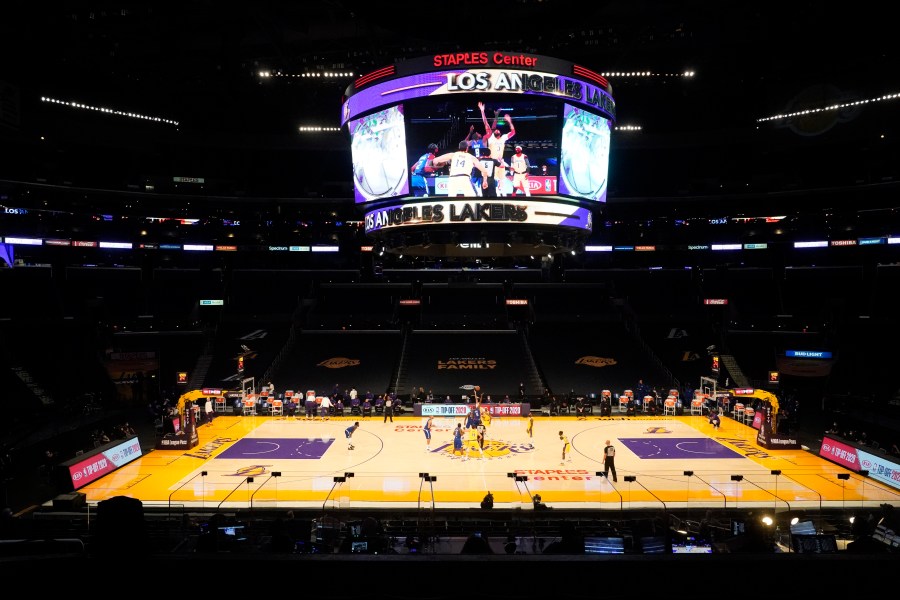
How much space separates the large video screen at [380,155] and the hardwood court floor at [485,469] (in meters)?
7.50

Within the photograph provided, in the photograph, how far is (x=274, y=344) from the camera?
118ft

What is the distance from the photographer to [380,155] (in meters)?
12.5

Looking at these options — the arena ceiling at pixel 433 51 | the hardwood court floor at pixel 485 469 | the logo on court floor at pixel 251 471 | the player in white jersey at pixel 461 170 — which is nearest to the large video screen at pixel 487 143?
the player in white jersey at pixel 461 170

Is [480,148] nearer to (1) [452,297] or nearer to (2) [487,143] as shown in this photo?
(2) [487,143]

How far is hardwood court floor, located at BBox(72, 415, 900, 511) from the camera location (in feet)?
46.8

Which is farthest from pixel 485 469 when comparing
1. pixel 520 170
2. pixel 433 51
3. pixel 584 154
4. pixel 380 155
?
pixel 433 51

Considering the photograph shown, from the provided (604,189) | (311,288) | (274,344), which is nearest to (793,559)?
(604,189)

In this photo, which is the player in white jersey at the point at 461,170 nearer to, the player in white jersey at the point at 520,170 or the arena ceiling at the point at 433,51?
the player in white jersey at the point at 520,170

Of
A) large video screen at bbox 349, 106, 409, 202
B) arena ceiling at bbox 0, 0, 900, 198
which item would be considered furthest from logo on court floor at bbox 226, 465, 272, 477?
arena ceiling at bbox 0, 0, 900, 198

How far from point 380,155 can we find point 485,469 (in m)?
11.5

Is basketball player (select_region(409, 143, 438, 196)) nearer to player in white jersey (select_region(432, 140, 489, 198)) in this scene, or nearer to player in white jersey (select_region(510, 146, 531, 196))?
player in white jersey (select_region(432, 140, 489, 198))

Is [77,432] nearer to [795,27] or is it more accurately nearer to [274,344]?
[274,344]

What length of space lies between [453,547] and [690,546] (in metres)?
4.48

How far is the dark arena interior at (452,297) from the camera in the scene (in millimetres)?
9516
